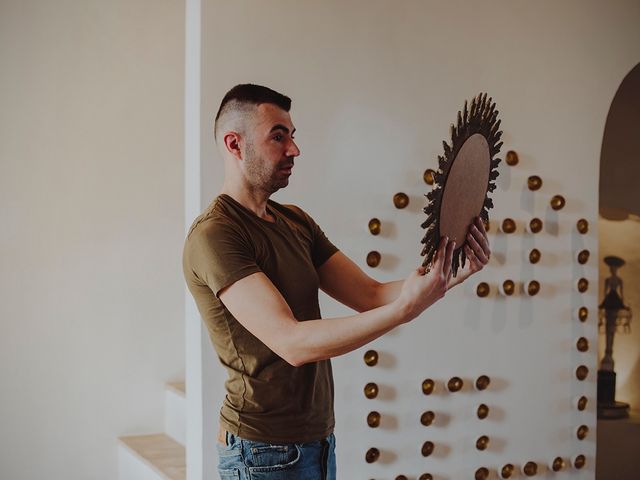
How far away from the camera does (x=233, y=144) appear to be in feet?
6.33

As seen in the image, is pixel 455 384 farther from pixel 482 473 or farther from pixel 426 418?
pixel 482 473

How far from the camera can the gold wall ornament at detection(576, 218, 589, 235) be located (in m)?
3.29

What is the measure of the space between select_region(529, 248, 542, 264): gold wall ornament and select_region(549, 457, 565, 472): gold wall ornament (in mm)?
760

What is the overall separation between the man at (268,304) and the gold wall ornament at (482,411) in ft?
4.13

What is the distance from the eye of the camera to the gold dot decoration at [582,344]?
331cm

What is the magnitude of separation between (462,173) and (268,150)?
0.46m

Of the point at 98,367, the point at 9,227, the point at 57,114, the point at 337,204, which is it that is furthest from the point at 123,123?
the point at 337,204

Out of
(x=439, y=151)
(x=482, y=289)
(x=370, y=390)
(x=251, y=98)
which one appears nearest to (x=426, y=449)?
(x=370, y=390)

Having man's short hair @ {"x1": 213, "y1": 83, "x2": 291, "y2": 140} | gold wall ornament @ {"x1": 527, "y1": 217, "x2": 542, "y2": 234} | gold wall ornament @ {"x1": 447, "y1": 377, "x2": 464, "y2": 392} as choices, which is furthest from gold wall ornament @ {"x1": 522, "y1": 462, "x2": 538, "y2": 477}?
man's short hair @ {"x1": 213, "y1": 83, "x2": 291, "y2": 140}

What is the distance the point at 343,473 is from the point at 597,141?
163 cm

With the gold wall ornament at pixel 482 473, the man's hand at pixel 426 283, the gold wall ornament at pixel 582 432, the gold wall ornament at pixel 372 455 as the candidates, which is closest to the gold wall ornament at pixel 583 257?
the gold wall ornament at pixel 582 432

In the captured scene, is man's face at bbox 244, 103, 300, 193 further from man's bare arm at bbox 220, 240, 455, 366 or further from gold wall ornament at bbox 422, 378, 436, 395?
gold wall ornament at bbox 422, 378, 436, 395

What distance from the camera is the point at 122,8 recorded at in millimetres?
3721

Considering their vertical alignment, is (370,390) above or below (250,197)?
below
